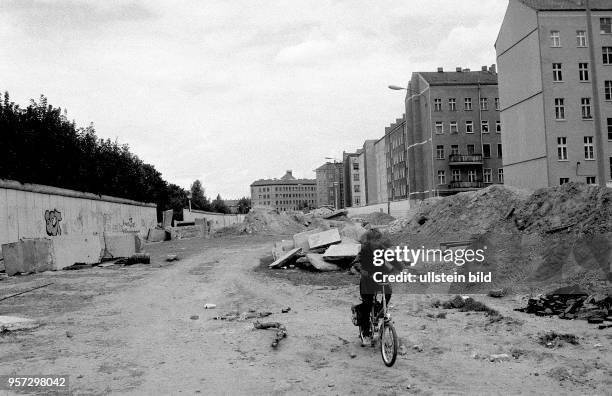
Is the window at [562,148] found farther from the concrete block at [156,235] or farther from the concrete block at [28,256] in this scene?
the concrete block at [28,256]

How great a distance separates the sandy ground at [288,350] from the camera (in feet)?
18.3

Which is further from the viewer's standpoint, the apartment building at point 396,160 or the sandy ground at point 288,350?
the apartment building at point 396,160

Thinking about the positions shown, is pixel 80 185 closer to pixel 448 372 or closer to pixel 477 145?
pixel 448 372

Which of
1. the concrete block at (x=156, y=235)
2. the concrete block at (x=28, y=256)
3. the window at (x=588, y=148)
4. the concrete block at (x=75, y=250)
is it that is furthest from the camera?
the concrete block at (x=156, y=235)

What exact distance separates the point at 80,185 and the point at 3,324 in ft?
70.3

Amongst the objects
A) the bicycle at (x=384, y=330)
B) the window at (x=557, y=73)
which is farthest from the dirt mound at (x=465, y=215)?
the window at (x=557, y=73)

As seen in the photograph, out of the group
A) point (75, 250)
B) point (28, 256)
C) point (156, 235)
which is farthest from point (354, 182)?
point (28, 256)

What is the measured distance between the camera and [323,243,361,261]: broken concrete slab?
16828 mm

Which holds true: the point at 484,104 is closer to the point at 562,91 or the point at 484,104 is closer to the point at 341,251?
the point at 562,91

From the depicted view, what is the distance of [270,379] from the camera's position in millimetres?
5859

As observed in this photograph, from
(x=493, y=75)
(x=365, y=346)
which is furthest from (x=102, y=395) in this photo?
(x=493, y=75)

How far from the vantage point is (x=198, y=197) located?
104500 millimetres

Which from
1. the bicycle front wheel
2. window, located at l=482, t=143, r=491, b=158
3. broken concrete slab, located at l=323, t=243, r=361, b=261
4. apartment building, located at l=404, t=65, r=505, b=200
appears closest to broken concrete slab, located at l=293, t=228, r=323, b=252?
broken concrete slab, located at l=323, t=243, r=361, b=261

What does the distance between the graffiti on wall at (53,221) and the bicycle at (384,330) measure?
19597mm
